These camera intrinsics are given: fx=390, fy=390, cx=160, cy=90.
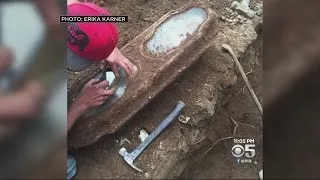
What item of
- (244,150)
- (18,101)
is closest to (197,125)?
(244,150)

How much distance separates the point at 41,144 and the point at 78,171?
0.12 metres

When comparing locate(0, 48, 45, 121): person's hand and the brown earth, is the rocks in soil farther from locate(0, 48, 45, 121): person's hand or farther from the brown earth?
locate(0, 48, 45, 121): person's hand

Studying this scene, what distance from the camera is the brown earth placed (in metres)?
0.89

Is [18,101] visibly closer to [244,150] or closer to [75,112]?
[75,112]

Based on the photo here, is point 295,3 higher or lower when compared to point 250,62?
higher

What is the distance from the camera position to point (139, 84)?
2.97 ft

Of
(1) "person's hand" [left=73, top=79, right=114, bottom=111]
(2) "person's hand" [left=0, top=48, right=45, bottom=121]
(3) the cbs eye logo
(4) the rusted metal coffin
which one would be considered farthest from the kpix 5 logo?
(2) "person's hand" [left=0, top=48, right=45, bottom=121]

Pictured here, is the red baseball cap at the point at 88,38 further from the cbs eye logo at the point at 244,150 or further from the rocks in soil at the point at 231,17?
the cbs eye logo at the point at 244,150

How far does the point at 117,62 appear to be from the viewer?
919 mm

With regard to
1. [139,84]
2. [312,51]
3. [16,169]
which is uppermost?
[312,51]

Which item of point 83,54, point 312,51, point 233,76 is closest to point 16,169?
point 83,54

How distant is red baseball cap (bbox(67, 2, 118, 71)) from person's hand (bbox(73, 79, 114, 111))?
0.17 ft

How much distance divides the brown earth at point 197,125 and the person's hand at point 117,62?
0.13ft

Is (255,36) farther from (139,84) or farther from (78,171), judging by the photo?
(78,171)
